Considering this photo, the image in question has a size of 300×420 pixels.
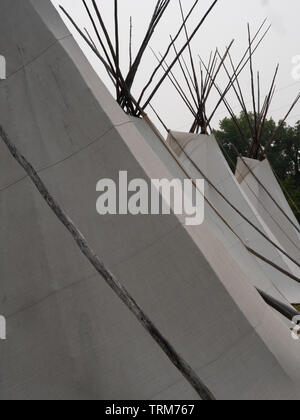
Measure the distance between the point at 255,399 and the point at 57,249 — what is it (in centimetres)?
113

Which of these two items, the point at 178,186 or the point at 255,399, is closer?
the point at 255,399

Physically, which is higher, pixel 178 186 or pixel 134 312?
pixel 178 186

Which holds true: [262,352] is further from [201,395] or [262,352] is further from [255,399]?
[201,395]

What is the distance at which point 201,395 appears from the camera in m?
1.96

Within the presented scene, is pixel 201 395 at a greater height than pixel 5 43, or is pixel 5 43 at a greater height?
pixel 5 43

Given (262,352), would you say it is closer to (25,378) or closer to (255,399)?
(255,399)

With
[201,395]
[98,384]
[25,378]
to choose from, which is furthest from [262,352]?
[25,378]

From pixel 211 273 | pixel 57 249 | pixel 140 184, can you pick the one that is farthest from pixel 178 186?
pixel 57 249

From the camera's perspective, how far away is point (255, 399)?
2082 millimetres
